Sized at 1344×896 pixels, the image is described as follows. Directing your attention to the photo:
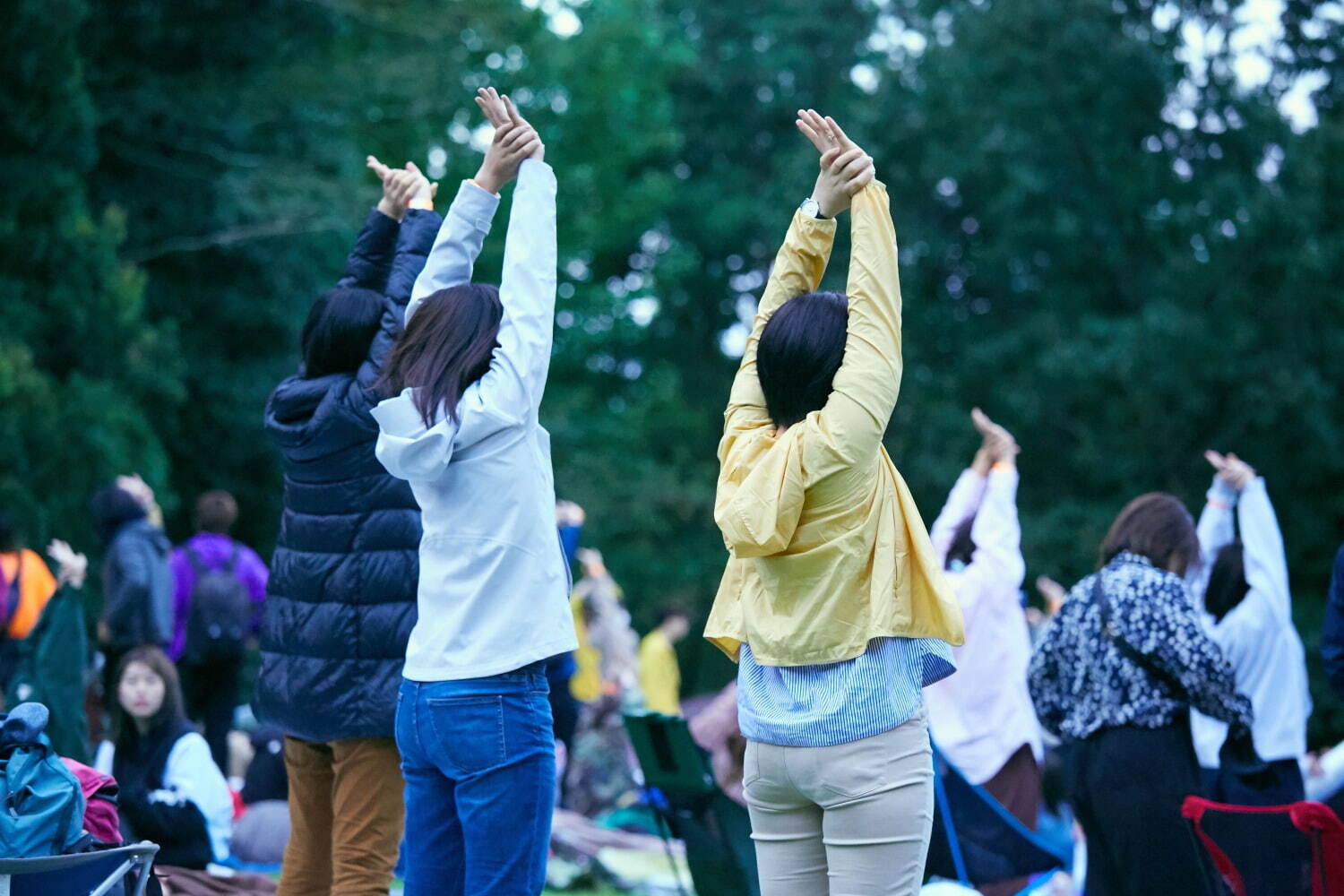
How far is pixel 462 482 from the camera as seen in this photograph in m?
3.12

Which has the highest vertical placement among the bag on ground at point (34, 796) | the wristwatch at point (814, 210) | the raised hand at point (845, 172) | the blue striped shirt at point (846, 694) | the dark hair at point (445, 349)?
the raised hand at point (845, 172)

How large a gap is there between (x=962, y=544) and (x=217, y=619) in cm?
401

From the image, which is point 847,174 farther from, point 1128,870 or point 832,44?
point 832,44

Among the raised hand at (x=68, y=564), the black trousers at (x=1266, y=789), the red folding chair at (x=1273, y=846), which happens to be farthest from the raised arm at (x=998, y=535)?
the raised hand at (x=68, y=564)

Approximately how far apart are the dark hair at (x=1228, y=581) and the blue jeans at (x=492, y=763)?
333cm

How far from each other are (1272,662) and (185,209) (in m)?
12.3

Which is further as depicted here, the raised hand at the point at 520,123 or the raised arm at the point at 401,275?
the raised arm at the point at 401,275

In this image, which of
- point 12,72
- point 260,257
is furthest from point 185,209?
point 12,72

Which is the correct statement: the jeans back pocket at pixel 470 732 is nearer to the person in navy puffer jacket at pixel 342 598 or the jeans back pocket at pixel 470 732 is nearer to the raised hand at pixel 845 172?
the person in navy puffer jacket at pixel 342 598

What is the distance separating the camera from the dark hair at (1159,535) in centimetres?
458

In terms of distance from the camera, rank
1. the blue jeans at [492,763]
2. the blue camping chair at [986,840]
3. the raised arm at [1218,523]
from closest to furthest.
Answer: the blue jeans at [492,763] < the blue camping chair at [986,840] < the raised arm at [1218,523]

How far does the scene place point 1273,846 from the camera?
4418 mm

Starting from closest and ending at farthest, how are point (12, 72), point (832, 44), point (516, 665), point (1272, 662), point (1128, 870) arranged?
point (516, 665)
point (1128, 870)
point (1272, 662)
point (12, 72)
point (832, 44)

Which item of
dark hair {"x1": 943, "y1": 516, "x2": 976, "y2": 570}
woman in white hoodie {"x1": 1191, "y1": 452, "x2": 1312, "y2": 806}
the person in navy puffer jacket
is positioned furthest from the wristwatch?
dark hair {"x1": 943, "y1": 516, "x2": 976, "y2": 570}
